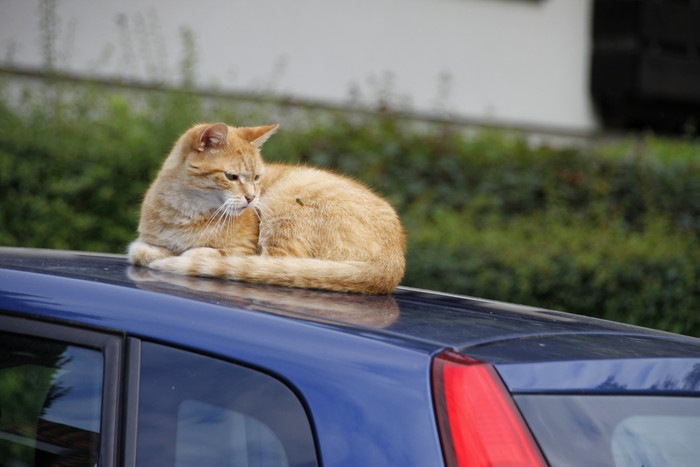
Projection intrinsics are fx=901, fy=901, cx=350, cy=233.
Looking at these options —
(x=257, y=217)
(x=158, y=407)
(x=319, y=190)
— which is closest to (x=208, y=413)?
(x=158, y=407)

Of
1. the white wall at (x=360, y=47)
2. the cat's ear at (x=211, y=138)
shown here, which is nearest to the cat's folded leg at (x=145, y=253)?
the cat's ear at (x=211, y=138)

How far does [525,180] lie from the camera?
317 inches

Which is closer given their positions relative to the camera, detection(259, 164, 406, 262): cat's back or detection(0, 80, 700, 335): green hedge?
detection(259, 164, 406, 262): cat's back

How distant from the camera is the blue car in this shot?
158 cm

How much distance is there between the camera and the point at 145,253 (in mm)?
2928

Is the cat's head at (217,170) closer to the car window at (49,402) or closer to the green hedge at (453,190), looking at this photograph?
the car window at (49,402)

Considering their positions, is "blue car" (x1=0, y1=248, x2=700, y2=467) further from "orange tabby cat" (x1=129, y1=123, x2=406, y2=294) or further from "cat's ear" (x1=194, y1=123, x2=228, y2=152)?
"cat's ear" (x1=194, y1=123, x2=228, y2=152)

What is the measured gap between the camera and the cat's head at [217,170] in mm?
3215

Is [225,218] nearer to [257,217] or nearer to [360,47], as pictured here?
[257,217]

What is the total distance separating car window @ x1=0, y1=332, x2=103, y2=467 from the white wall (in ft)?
20.1

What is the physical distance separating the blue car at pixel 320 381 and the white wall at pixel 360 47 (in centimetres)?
639

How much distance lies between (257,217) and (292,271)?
77 cm

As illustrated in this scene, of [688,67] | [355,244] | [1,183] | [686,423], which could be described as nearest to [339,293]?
[355,244]

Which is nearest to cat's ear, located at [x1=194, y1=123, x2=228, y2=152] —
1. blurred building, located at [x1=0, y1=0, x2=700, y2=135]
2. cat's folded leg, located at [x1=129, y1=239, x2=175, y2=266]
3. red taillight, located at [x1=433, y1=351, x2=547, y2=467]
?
cat's folded leg, located at [x1=129, y1=239, x2=175, y2=266]
